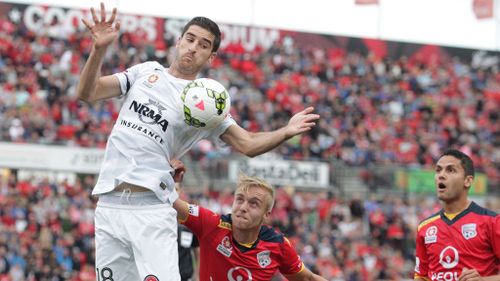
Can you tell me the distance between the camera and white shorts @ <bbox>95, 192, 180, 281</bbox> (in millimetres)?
5684

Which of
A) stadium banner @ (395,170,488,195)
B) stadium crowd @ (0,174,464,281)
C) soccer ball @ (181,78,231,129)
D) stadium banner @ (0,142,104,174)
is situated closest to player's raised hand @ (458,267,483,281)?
soccer ball @ (181,78,231,129)

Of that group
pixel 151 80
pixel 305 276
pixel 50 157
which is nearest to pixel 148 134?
pixel 151 80

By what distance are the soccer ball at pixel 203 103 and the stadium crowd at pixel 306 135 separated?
1158 cm

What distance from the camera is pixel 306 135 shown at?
84.8 ft

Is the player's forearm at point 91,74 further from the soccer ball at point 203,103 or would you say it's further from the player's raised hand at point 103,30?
the soccer ball at point 203,103

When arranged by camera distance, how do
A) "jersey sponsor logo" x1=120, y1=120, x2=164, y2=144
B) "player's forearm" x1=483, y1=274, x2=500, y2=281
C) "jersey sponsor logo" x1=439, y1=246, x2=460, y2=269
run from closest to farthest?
"jersey sponsor logo" x1=120, y1=120, x2=164, y2=144
"player's forearm" x1=483, y1=274, x2=500, y2=281
"jersey sponsor logo" x1=439, y1=246, x2=460, y2=269

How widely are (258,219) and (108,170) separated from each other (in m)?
1.48

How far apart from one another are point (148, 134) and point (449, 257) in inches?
118

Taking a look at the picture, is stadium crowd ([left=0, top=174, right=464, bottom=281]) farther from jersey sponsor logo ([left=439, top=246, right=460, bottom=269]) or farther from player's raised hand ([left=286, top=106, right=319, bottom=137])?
player's raised hand ([left=286, top=106, right=319, bottom=137])

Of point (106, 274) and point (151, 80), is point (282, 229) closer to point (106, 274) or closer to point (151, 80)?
point (151, 80)

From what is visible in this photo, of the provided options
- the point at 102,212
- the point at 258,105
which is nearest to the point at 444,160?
the point at 102,212

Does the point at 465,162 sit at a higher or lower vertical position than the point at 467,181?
higher

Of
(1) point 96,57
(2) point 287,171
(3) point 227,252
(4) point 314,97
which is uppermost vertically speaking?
(1) point 96,57

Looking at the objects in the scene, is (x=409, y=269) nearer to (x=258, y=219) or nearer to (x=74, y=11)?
(x=74, y=11)
